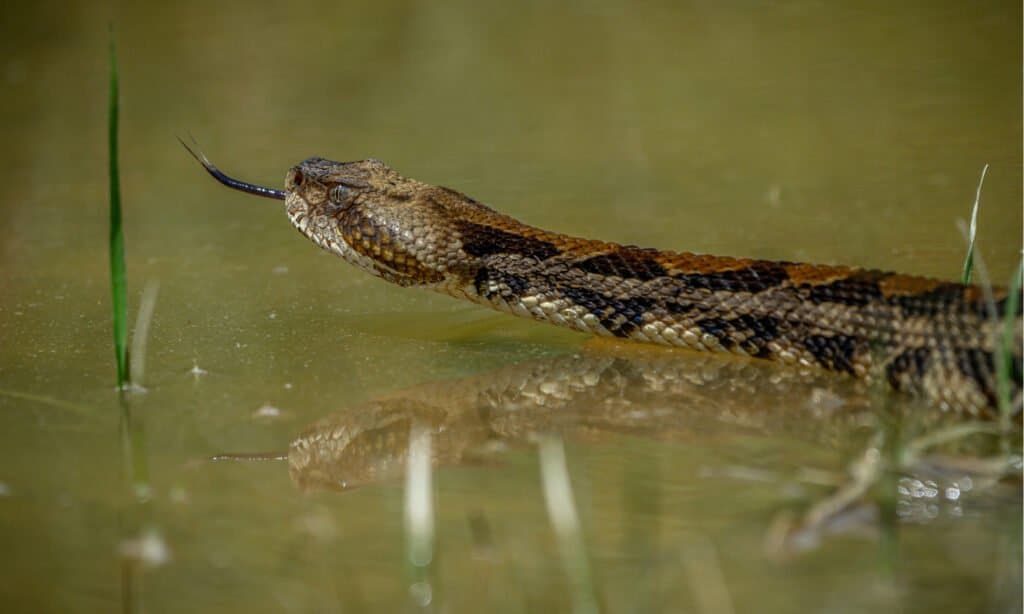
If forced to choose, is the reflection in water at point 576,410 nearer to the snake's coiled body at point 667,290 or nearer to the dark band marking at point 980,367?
the snake's coiled body at point 667,290

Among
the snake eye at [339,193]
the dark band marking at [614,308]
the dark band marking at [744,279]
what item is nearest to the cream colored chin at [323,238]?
the snake eye at [339,193]

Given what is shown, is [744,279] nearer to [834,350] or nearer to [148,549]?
[834,350]

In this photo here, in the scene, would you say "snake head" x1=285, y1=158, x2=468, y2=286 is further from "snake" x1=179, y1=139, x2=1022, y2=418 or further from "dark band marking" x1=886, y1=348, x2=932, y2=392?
"dark band marking" x1=886, y1=348, x2=932, y2=392

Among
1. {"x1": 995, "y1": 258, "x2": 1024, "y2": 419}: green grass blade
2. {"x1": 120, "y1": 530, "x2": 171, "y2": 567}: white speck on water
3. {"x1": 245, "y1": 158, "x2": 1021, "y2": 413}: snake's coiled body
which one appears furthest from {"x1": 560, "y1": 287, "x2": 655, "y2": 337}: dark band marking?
{"x1": 120, "y1": 530, "x2": 171, "y2": 567}: white speck on water

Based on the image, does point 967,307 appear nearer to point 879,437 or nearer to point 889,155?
point 879,437

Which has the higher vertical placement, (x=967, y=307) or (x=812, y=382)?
(x=967, y=307)

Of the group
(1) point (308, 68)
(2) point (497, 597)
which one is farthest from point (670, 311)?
(1) point (308, 68)
